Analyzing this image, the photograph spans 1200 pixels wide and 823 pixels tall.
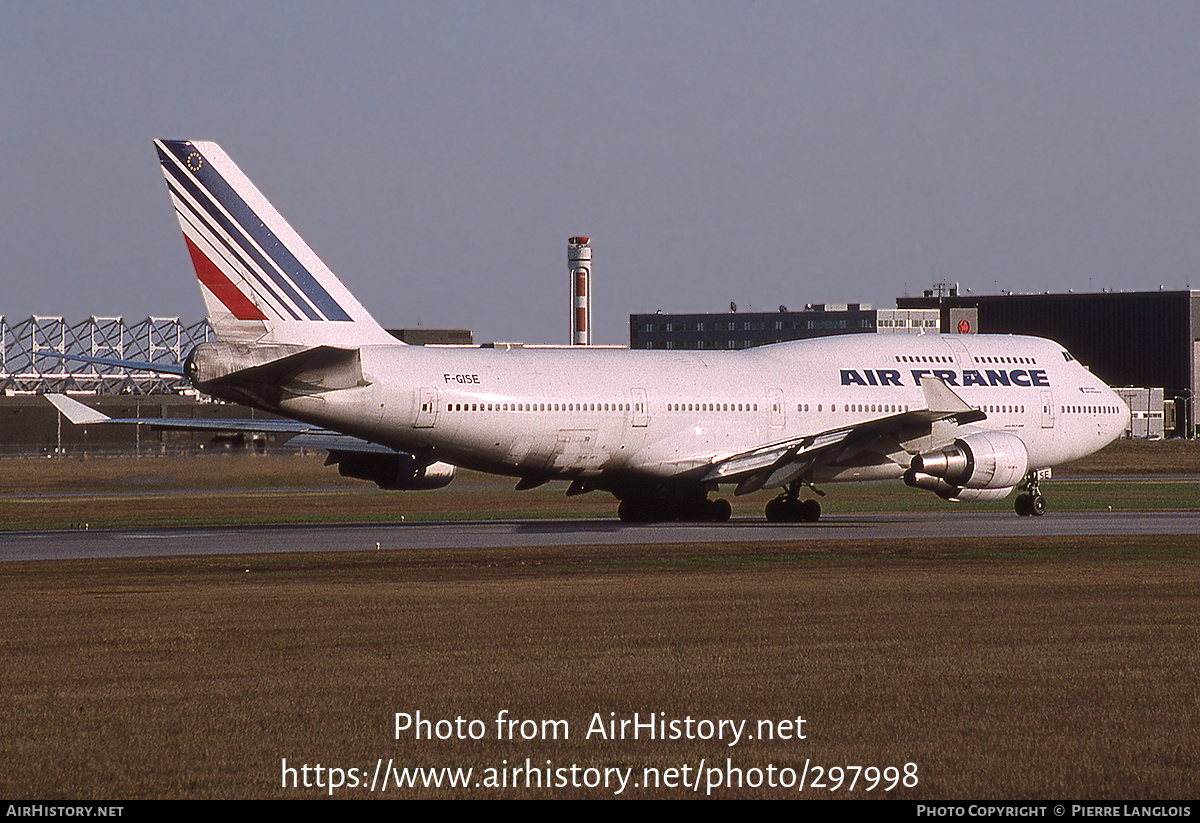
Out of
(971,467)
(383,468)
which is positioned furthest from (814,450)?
(383,468)

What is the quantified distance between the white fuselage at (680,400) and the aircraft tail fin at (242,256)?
1809 millimetres

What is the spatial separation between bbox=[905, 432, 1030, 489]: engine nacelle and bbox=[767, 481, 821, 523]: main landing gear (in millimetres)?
3191

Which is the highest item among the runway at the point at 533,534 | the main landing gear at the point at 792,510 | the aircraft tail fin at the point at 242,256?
the aircraft tail fin at the point at 242,256

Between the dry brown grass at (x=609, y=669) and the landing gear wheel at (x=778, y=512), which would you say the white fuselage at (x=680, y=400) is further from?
the dry brown grass at (x=609, y=669)

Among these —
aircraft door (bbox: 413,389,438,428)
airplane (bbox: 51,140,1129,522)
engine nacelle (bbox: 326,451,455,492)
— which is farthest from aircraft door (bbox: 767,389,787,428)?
aircraft door (bbox: 413,389,438,428)

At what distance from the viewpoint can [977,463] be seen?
38.8 metres

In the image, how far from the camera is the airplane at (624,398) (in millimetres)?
33656

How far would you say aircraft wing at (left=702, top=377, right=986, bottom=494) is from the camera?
3869 centimetres

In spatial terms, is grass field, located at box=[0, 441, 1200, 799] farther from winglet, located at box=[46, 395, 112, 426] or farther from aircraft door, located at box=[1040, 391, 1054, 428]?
aircraft door, located at box=[1040, 391, 1054, 428]

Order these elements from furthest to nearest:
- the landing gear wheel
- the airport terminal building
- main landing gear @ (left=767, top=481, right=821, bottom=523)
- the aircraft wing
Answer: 1. the airport terminal building
2. the landing gear wheel
3. main landing gear @ (left=767, top=481, right=821, bottom=523)
4. the aircraft wing

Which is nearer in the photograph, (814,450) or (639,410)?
(814,450)

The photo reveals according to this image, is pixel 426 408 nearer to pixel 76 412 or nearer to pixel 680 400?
pixel 680 400

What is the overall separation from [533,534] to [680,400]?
6449 mm

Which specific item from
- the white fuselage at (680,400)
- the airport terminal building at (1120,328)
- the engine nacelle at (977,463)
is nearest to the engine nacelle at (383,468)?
the white fuselage at (680,400)
